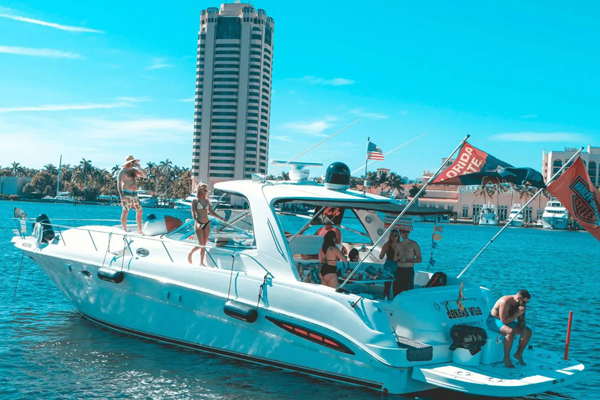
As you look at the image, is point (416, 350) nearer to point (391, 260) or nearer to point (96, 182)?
point (391, 260)

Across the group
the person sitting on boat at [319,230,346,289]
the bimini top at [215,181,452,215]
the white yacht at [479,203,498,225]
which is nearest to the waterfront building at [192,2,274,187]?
the white yacht at [479,203,498,225]

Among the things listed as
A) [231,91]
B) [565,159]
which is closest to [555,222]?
[565,159]

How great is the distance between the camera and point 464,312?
337 inches

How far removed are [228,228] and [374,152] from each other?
278 centimetres

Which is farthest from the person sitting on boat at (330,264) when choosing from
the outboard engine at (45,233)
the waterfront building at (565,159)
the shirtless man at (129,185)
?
the waterfront building at (565,159)

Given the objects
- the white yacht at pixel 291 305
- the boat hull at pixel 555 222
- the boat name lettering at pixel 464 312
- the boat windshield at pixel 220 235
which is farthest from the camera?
the boat hull at pixel 555 222

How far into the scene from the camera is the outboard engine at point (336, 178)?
9.45 m

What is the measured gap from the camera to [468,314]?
8.60 meters

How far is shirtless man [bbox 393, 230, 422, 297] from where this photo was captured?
8789mm

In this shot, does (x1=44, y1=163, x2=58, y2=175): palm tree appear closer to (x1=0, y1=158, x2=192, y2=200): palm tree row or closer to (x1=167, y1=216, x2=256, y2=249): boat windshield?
(x1=0, y1=158, x2=192, y2=200): palm tree row

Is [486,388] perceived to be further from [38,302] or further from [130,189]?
[38,302]

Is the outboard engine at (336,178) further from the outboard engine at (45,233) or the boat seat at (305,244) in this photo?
the outboard engine at (45,233)

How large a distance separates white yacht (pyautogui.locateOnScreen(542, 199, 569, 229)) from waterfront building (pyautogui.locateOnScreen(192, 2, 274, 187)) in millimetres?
61439

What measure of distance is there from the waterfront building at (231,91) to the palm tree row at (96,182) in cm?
881
